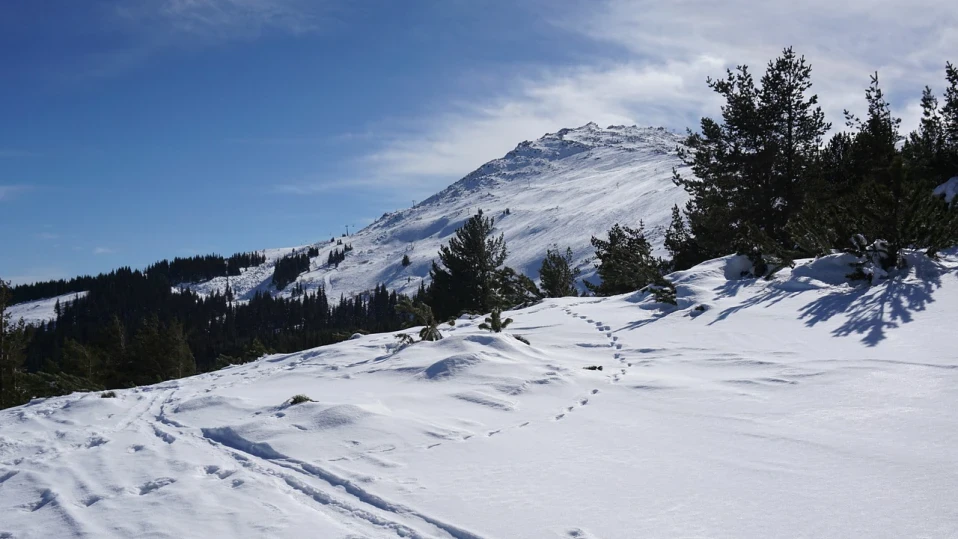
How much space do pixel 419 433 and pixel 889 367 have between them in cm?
466

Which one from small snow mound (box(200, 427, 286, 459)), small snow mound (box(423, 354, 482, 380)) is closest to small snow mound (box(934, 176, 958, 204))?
small snow mound (box(423, 354, 482, 380))

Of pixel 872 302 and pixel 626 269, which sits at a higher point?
pixel 626 269

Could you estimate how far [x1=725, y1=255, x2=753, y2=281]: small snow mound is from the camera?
1145cm

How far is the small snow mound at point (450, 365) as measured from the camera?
669cm

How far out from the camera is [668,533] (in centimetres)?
292

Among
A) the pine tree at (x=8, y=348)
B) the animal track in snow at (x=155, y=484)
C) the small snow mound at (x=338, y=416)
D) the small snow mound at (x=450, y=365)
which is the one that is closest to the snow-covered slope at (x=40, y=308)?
the pine tree at (x=8, y=348)

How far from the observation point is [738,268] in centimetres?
1165

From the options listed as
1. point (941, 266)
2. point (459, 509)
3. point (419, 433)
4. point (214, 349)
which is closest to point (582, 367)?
point (419, 433)

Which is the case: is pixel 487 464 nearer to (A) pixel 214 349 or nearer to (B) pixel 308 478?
(B) pixel 308 478

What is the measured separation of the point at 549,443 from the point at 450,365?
2572 mm

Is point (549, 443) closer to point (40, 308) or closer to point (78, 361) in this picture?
point (78, 361)

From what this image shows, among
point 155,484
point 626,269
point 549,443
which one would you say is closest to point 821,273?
point 626,269

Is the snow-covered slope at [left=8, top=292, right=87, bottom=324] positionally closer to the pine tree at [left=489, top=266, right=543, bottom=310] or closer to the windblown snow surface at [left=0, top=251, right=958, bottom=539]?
the pine tree at [left=489, top=266, right=543, bottom=310]

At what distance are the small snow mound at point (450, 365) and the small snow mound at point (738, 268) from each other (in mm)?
6912
